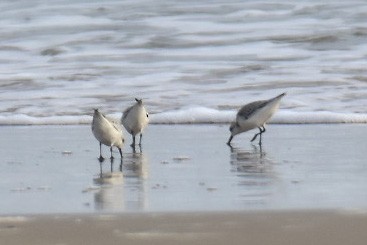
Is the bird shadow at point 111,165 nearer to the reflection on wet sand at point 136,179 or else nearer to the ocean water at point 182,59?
the reflection on wet sand at point 136,179

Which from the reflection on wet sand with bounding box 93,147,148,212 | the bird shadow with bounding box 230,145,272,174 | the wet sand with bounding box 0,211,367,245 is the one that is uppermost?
the wet sand with bounding box 0,211,367,245

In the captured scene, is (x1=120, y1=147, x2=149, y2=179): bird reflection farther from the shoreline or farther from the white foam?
the white foam

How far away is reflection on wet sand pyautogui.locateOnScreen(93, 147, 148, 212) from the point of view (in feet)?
19.1

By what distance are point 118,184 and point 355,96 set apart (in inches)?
213

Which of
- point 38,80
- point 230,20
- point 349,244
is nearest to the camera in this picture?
point 349,244

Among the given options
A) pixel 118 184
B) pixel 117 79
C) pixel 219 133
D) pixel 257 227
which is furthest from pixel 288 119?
pixel 257 227

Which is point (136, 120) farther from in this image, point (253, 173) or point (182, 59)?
point (182, 59)

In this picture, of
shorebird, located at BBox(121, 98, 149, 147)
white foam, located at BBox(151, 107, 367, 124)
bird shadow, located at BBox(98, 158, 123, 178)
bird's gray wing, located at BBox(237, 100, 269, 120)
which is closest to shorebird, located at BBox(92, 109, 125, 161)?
bird shadow, located at BBox(98, 158, 123, 178)

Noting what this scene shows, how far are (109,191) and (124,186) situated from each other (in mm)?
263

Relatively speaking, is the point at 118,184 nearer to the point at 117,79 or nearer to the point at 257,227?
the point at 257,227

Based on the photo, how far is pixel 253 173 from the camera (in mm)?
7223

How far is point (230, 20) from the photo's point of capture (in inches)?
712

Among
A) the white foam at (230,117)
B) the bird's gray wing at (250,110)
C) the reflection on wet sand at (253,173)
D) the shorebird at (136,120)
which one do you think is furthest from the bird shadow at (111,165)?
the white foam at (230,117)

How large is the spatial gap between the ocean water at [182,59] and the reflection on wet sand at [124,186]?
2980 millimetres
